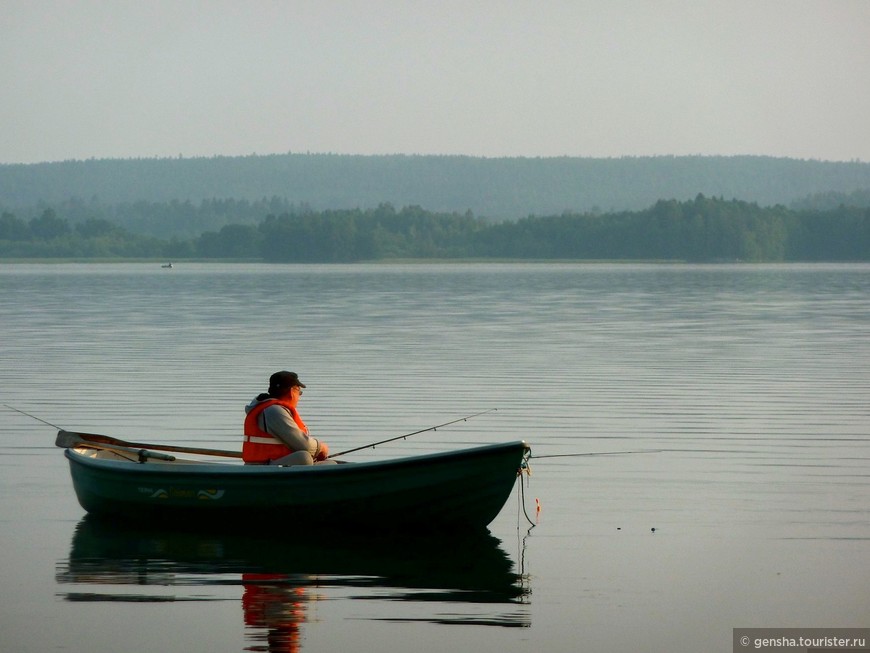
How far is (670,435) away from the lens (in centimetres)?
2000

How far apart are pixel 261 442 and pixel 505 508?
2.76m

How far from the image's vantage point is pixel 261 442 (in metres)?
13.2

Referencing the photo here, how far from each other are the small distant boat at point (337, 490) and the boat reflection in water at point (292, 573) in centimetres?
18

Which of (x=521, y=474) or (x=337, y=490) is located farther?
(x=521, y=474)

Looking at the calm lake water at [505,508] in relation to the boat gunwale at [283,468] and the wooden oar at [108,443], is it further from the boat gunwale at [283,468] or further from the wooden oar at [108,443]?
the wooden oar at [108,443]

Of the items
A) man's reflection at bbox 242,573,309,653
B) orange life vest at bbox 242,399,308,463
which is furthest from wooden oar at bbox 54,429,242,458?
man's reflection at bbox 242,573,309,653

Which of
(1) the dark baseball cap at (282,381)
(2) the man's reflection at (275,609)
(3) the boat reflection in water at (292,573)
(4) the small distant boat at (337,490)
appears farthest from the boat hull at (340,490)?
(2) the man's reflection at (275,609)

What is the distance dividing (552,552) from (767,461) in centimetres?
591

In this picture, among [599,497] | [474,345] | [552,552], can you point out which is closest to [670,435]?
[599,497]

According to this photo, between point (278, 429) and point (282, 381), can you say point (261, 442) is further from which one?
point (282, 381)

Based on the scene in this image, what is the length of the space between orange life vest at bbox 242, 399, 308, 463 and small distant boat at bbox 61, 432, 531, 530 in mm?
254

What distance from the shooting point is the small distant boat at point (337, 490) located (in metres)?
12.7

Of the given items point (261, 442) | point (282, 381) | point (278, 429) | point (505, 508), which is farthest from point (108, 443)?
point (505, 508)

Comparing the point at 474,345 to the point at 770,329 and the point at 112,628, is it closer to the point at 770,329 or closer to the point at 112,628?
the point at 770,329
